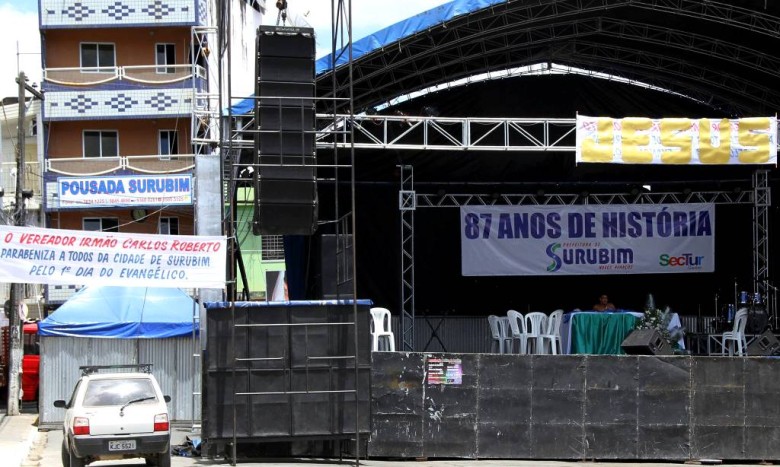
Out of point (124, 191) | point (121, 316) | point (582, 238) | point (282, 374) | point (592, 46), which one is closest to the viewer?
point (282, 374)

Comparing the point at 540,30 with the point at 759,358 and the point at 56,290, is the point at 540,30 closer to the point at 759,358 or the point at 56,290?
the point at 759,358

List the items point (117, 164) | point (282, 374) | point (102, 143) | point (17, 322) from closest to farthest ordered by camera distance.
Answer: point (282, 374)
point (17, 322)
point (117, 164)
point (102, 143)

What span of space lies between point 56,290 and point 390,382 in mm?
20089

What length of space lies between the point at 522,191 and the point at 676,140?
6.06 m

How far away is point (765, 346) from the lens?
20.5 metres

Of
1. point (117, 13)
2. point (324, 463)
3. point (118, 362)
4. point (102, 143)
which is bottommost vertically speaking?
point (324, 463)

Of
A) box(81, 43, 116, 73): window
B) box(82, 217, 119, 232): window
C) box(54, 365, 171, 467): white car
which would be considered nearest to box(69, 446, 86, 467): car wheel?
box(54, 365, 171, 467): white car

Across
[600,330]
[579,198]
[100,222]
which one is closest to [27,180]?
[100,222]

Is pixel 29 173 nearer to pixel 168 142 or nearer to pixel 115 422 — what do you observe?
pixel 168 142

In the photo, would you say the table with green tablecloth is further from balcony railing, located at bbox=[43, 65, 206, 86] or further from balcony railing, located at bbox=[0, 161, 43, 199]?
balcony railing, located at bbox=[0, 161, 43, 199]

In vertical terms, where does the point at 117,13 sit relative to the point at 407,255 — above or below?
above

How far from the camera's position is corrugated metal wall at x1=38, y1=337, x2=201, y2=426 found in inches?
795

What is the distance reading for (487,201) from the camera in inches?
1040

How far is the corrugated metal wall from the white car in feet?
17.8
